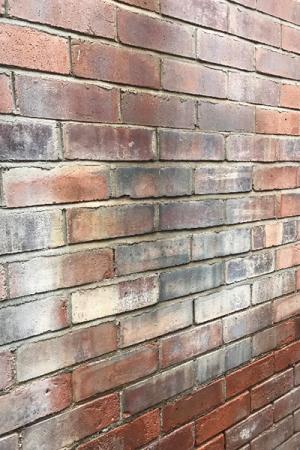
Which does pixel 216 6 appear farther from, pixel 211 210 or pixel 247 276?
pixel 247 276

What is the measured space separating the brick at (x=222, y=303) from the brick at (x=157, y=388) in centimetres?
17

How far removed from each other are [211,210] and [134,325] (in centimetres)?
45

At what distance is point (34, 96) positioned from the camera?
1113mm

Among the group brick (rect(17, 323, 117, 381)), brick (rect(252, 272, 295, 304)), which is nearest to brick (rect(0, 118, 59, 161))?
brick (rect(17, 323, 117, 381))

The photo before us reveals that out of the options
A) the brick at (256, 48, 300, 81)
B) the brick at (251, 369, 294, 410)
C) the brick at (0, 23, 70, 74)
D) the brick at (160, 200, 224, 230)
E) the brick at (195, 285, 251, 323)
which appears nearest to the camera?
the brick at (0, 23, 70, 74)

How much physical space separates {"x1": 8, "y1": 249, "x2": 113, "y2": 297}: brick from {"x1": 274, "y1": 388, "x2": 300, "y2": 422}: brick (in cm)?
104

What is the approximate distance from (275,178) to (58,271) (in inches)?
37.4

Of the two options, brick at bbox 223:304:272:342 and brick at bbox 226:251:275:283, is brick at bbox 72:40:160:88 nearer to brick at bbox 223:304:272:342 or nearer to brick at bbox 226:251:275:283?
brick at bbox 226:251:275:283

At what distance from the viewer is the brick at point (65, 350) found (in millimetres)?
1147

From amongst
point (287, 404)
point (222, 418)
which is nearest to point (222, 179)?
point (222, 418)

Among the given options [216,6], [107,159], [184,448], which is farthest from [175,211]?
[184,448]

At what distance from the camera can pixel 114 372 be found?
1327 millimetres

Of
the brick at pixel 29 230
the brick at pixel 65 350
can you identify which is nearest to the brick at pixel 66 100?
the brick at pixel 29 230

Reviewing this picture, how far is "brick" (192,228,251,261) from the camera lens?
1.51 meters
